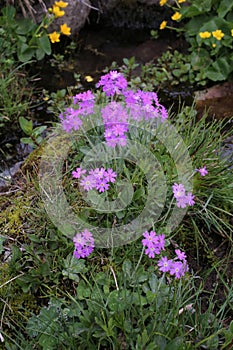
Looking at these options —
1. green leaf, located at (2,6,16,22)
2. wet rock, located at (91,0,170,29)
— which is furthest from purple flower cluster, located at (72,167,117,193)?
wet rock, located at (91,0,170,29)

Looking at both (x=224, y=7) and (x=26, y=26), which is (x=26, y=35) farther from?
(x=224, y=7)

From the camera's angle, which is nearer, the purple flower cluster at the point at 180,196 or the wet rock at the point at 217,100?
the purple flower cluster at the point at 180,196

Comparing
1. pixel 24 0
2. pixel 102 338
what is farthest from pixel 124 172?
pixel 24 0

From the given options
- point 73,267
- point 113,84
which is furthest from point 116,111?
point 73,267

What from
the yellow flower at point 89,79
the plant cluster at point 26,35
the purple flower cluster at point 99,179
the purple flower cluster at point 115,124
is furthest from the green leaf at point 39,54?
the purple flower cluster at point 99,179

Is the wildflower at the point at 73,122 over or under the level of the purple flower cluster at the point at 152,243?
over

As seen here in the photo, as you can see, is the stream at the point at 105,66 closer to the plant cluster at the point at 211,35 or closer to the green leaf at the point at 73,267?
the plant cluster at the point at 211,35
